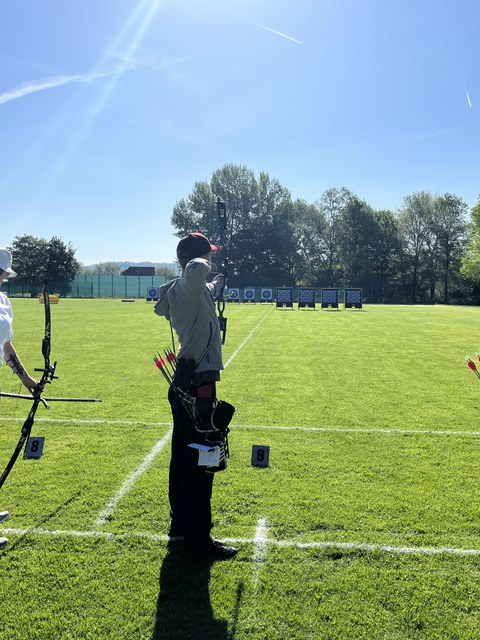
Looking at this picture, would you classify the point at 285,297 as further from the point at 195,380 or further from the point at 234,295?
the point at 195,380

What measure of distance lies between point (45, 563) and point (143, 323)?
1758cm

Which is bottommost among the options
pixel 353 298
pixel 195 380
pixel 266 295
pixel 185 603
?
pixel 185 603

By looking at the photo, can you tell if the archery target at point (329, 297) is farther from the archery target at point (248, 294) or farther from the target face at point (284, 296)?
the archery target at point (248, 294)

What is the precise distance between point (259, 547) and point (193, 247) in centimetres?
204

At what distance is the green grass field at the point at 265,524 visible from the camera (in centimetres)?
249

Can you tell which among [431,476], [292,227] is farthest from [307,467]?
[292,227]

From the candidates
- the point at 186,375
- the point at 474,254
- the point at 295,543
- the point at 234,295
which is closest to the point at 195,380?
the point at 186,375

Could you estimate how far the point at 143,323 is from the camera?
66.3 ft

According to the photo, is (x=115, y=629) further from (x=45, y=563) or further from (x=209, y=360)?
(x=209, y=360)

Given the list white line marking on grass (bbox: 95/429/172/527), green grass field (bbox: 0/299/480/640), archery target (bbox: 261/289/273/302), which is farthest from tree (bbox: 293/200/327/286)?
white line marking on grass (bbox: 95/429/172/527)

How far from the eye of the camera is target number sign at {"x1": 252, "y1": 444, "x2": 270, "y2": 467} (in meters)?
4.52

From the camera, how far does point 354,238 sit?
6706 centimetres

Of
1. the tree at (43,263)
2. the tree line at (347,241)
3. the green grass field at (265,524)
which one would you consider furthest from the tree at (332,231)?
the green grass field at (265,524)

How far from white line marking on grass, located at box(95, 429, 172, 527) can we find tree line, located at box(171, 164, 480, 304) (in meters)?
59.2
